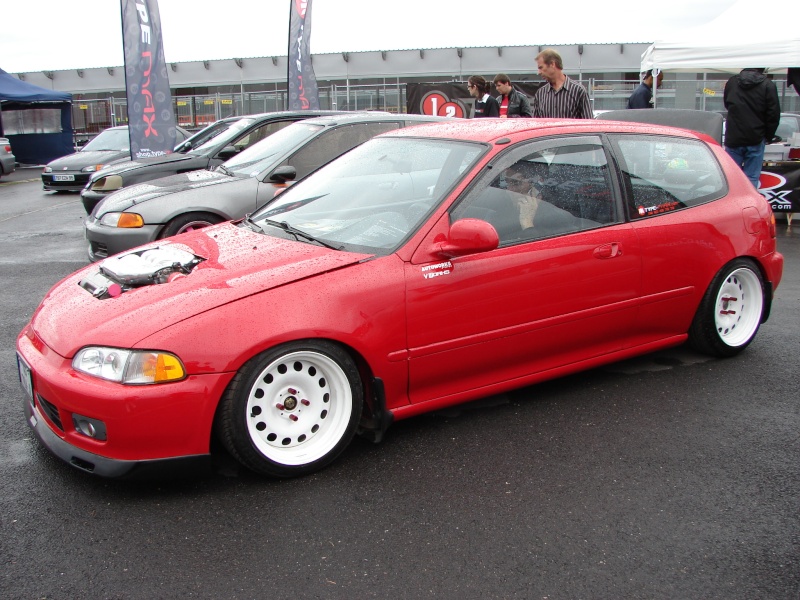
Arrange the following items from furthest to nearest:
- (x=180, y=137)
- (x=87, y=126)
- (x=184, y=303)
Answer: (x=87, y=126) → (x=180, y=137) → (x=184, y=303)

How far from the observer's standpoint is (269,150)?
7.37 meters

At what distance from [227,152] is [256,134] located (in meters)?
0.45

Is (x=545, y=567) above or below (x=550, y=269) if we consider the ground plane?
below

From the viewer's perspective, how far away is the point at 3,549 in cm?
270

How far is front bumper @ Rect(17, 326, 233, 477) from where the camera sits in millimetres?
2832

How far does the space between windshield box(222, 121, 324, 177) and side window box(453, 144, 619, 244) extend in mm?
3704

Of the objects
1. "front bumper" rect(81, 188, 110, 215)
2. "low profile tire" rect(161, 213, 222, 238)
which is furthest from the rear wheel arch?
"front bumper" rect(81, 188, 110, 215)

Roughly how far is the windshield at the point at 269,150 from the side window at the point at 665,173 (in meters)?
3.72

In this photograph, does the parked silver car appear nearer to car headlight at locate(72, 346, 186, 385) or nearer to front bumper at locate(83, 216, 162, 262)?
front bumper at locate(83, 216, 162, 262)

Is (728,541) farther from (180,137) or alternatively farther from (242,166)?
(180,137)

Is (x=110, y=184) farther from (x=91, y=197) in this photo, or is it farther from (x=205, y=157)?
(x=205, y=157)

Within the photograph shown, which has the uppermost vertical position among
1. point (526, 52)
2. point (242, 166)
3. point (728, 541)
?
point (526, 52)

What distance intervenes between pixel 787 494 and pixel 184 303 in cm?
254

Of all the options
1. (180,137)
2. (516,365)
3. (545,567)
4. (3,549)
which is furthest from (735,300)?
(180,137)
